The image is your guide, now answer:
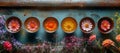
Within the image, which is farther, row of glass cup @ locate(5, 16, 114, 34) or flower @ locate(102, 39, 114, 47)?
row of glass cup @ locate(5, 16, 114, 34)

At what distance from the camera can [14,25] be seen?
279 cm

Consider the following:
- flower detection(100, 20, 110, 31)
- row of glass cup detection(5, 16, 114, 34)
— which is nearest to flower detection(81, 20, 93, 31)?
row of glass cup detection(5, 16, 114, 34)

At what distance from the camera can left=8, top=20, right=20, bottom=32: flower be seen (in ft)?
9.14

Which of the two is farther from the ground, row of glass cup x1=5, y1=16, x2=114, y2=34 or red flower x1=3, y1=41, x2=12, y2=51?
row of glass cup x1=5, y1=16, x2=114, y2=34

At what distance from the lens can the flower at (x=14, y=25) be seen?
279 centimetres

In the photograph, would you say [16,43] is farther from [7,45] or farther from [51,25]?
[51,25]

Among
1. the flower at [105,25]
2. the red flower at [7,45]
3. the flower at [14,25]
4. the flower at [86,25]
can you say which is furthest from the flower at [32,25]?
the flower at [105,25]

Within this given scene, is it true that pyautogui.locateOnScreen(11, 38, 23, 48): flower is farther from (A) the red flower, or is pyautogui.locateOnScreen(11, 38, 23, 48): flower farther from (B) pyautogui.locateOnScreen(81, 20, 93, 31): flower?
(B) pyautogui.locateOnScreen(81, 20, 93, 31): flower

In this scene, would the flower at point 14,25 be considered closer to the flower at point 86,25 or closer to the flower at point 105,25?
the flower at point 86,25

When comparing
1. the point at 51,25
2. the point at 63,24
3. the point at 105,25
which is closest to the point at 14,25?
the point at 51,25

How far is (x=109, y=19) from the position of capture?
280 cm

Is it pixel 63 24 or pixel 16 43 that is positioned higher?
pixel 63 24

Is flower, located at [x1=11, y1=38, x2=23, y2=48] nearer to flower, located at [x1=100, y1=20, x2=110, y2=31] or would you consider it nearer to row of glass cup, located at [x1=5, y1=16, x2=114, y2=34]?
row of glass cup, located at [x1=5, y1=16, x2=114, y2=34]

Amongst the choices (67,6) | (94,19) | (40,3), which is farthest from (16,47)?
(94,19)
